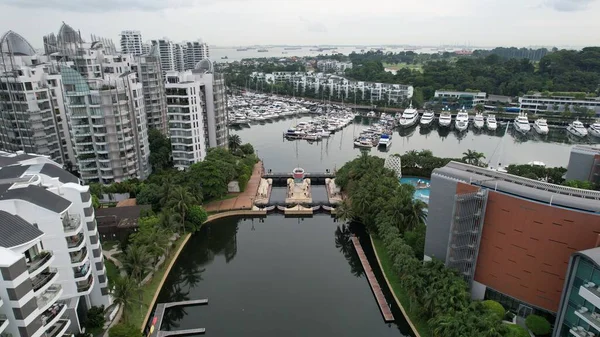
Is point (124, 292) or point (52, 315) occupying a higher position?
point (52, 315)

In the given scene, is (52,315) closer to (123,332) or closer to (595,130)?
(123,332)

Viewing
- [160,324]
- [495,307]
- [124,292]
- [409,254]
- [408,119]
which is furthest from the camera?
[408,119]

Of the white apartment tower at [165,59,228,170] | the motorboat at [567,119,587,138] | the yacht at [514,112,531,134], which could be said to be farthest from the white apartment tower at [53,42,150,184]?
the motorboat at [567,119,587,138]

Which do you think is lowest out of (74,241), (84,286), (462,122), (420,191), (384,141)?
(384,141)

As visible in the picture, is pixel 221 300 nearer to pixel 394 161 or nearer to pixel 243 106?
pixel 394 161

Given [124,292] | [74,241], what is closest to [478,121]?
[124,292]

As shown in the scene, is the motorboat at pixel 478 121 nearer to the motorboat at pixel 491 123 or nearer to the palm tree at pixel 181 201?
the motorboat at pixel 491 123
